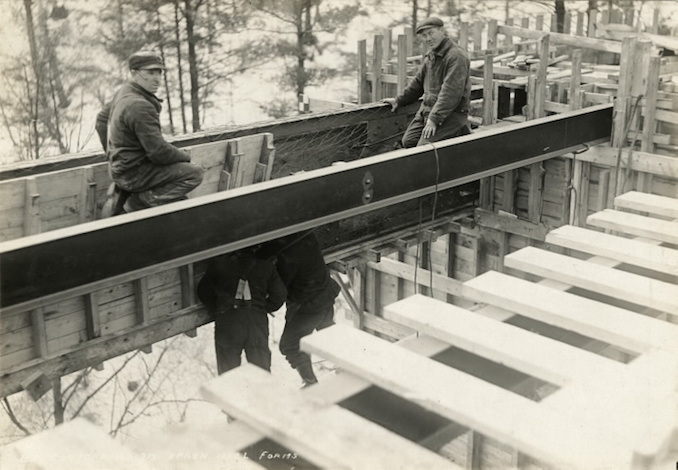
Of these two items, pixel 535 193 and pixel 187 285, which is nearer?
pixel 187 285

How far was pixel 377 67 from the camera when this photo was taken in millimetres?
12164

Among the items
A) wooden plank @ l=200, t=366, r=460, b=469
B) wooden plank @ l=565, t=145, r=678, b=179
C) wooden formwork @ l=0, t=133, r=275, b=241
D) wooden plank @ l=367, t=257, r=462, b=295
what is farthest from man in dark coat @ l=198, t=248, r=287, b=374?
wooden plank @ l=200, t=366, r=460, b=469

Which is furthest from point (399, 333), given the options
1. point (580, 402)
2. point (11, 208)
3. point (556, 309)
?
A: point (580, 402)

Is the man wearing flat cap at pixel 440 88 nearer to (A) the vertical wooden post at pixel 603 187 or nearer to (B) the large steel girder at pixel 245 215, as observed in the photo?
(A) the vertical wooden post at pixel 603 187

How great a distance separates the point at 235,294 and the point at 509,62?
6.26 metres

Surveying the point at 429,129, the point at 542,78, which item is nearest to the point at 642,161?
the point at 542,78

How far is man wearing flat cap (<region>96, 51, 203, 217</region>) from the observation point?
699 centimetres

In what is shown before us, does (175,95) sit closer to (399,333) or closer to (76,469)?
(399,333)

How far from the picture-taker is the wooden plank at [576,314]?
9.66ft

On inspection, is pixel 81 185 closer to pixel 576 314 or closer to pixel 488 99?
pixel 488 99

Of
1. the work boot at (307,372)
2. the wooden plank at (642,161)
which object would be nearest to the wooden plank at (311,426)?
the work boot at (307,372)

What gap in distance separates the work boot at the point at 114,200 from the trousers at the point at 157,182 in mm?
92

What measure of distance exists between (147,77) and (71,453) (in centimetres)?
536

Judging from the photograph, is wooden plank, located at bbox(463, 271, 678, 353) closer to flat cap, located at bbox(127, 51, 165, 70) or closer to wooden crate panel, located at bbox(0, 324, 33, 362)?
flat cap, located at bbox(127, 51, 165, 70)
